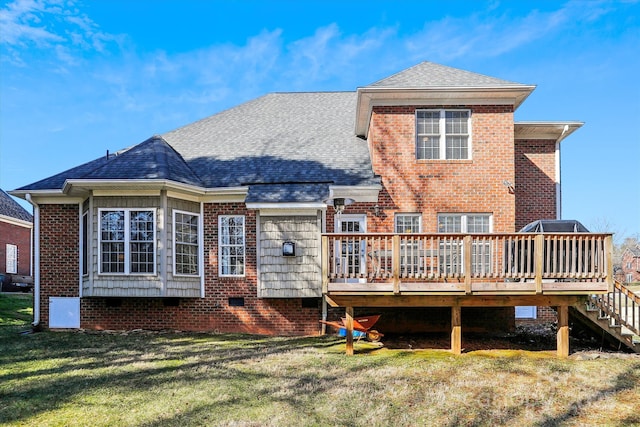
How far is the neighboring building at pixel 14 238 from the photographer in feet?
85.5

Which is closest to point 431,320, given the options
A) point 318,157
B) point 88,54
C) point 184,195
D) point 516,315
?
point 516,315

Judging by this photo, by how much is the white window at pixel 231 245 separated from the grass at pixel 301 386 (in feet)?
7.28

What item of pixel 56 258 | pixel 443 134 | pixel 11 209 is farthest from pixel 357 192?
pixel 11 209

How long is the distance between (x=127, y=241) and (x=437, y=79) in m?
8.33

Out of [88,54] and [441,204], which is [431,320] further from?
[88,54]

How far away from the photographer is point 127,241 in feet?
36.2

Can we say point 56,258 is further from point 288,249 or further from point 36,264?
point 288,249

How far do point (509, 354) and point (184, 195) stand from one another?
7.99m

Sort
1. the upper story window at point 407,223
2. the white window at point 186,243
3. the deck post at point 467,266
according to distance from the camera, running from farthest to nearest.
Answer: the upper story window at point 407,223, the white window at point 186,243, the deck post at point 467,266

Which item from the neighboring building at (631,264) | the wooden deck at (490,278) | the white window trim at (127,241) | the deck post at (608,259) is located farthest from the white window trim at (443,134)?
the neighboring building at (631,264)

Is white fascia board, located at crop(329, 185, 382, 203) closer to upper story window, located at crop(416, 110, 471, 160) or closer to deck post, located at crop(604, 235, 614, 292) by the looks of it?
upper story window, located at crop(416, 110, 471, 160)

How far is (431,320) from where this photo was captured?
11.9 metres

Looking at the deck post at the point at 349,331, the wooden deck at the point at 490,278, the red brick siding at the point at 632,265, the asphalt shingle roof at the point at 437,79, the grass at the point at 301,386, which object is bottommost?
the red brick siding at the point at 632,265

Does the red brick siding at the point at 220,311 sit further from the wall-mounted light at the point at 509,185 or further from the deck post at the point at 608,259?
the deck post at the point at 608,259
